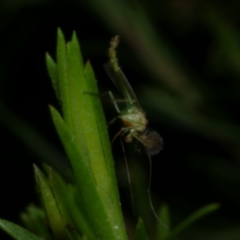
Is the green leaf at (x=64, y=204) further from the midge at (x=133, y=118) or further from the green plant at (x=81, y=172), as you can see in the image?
the midge at (x=133, y=118)

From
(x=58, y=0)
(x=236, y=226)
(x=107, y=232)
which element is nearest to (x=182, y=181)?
(x=236, y=226)

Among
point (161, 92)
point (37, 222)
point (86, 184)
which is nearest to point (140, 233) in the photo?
point (86, 184)

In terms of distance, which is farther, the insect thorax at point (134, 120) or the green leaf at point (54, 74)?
the insect thorax at point (134, 120)

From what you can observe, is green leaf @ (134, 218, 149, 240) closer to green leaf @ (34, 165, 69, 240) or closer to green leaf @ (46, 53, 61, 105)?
green leaf @ (34, 165, 69, 240)

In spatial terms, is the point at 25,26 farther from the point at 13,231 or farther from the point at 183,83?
the point at 13,231

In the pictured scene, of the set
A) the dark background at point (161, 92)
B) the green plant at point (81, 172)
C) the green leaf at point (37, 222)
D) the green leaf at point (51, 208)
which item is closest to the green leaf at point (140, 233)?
the green plant at point (81, 172)

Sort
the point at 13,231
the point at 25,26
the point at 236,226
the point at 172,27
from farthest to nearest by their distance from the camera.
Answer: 1. the point at 25,26
2. the point at 172,27
3. the point at 236,226
4. the point at 13,231

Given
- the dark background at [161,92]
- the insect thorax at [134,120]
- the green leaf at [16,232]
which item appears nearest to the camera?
the green leaf at [16,232]

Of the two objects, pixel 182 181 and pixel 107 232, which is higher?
pixel 107 232
